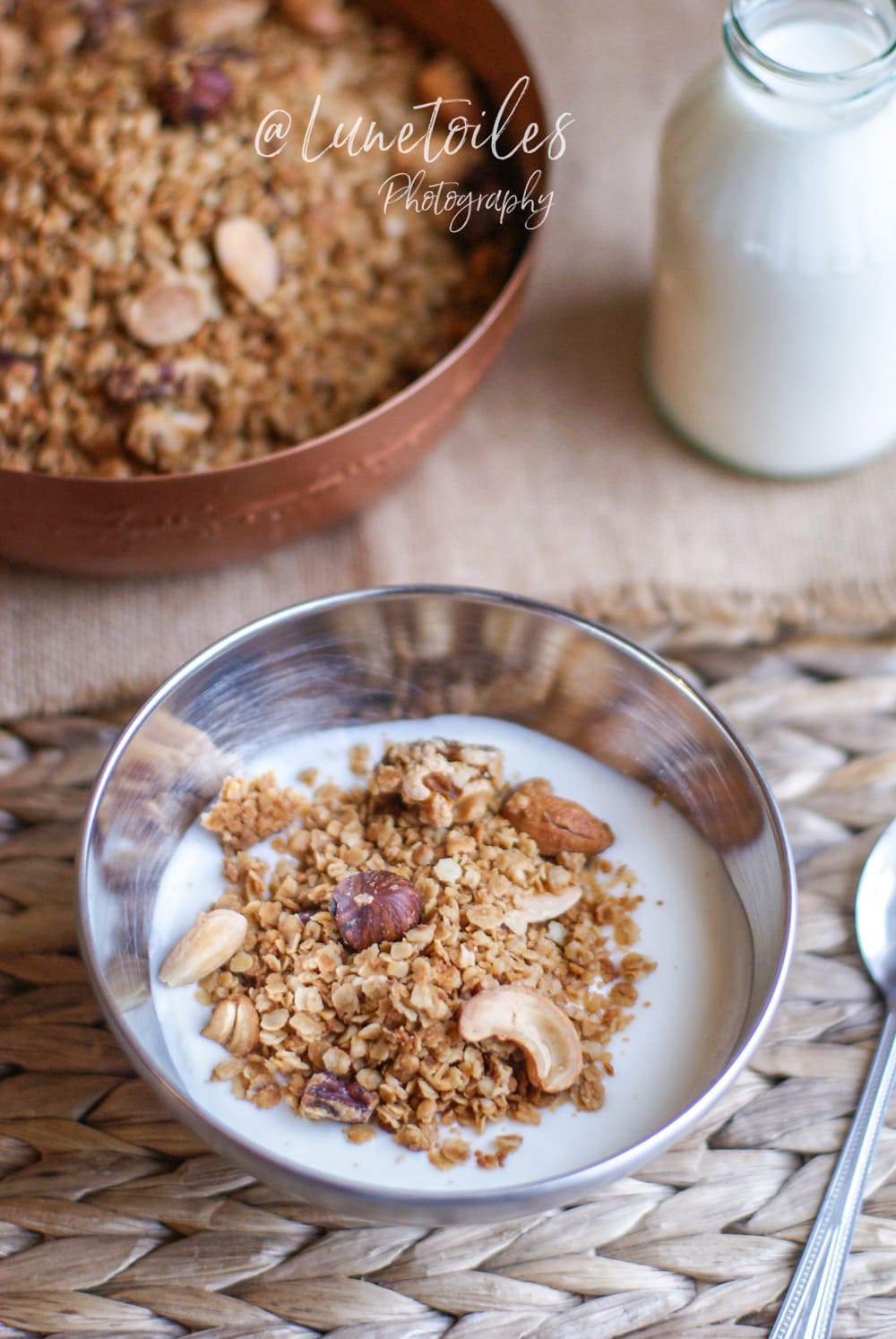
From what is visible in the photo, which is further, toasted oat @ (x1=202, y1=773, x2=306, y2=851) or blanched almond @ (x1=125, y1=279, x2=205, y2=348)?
blanched almond @ (x1=125, y1=279, x2=205, y2=348)

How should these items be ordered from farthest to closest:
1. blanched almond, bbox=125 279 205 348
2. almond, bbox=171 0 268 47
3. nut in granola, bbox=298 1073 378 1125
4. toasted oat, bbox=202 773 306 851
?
almond, bbox=171 0 268 47
blanched almond, bbox=125 279 205 348
toasted oat, bbox=202 773 306 851
nut in granola, bbox=298 1073 378 1125

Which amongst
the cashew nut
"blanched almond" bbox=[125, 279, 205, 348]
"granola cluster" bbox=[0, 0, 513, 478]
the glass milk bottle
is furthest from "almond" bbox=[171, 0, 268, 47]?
the cashew nut

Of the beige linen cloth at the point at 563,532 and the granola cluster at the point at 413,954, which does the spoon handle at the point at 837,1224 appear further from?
the beige linen cloth at the point at 563,532

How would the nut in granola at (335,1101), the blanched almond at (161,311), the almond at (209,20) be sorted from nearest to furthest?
the nut in granola at (335,1101) < the blanched almond at (161,311) < the almond at (209,20)

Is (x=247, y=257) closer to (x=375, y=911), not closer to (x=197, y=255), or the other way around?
(x=197, y=255)

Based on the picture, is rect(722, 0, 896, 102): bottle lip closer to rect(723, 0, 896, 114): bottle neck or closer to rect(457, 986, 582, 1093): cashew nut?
rect(723, 0, 896, 114): bottle neck

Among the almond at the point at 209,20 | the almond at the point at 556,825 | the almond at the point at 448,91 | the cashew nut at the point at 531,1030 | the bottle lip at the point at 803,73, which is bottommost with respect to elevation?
the cashew nut at the point at 531,1030

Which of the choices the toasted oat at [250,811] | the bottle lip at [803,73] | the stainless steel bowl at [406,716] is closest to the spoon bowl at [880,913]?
the stainless steel bowl at [406,716]
